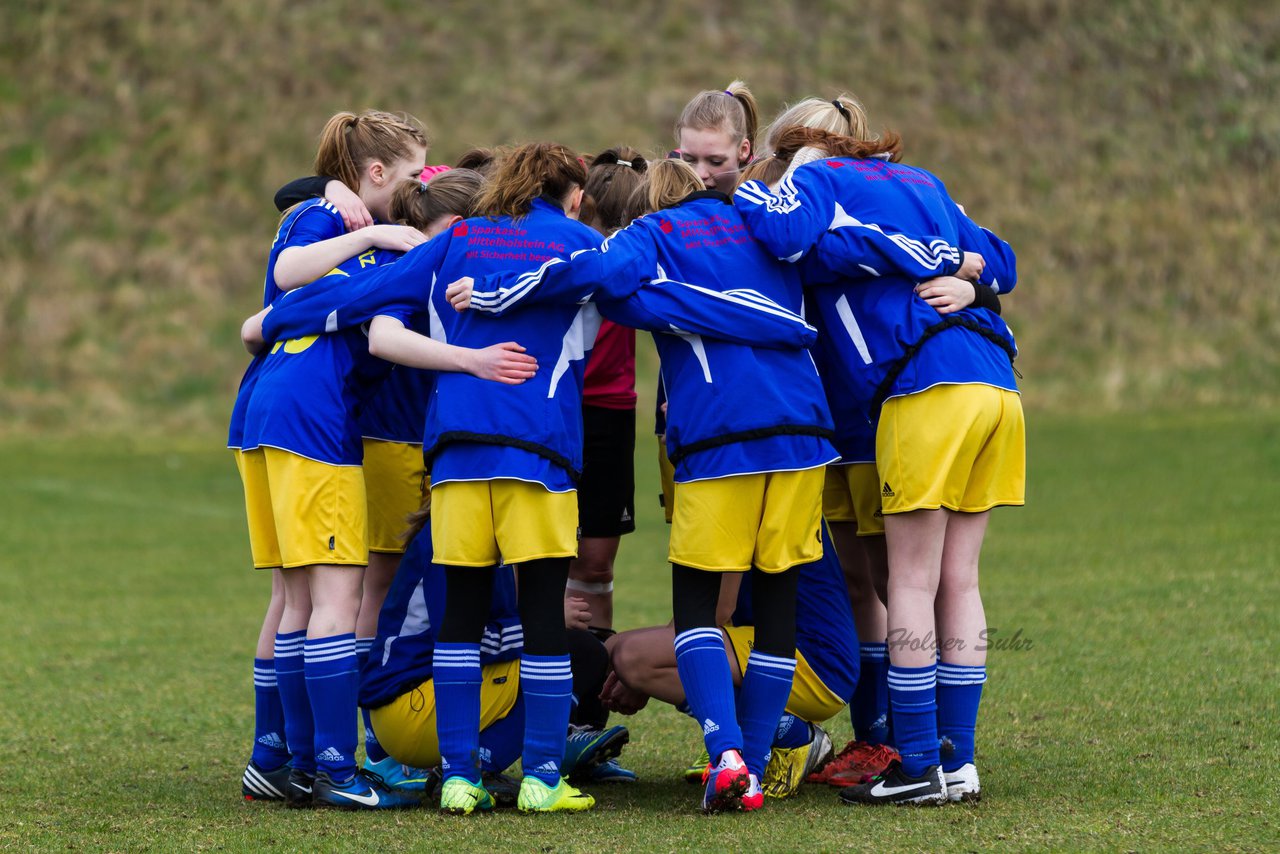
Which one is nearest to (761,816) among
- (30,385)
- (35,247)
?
(30,385)

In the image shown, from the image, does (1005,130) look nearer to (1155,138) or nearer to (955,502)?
(1155,138)

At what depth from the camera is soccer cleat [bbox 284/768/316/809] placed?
464 centimetres

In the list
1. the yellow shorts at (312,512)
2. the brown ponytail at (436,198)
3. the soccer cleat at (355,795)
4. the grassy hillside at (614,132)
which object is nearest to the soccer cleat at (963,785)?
the soccer cleat at (355,795)

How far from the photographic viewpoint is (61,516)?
1295cm

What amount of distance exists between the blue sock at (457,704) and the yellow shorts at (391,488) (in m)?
0.82

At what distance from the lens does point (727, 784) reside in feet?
13.9

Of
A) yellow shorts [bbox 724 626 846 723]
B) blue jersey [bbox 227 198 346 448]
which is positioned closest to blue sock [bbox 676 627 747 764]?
yellow shorts [bbox 724 626 846 723]

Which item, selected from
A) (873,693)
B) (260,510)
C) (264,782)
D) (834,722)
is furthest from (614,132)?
(264,782)

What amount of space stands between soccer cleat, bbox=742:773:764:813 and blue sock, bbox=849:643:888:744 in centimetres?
87

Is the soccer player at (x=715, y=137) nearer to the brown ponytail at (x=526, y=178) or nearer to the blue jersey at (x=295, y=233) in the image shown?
the brown ponytail at (x=526, y=178)

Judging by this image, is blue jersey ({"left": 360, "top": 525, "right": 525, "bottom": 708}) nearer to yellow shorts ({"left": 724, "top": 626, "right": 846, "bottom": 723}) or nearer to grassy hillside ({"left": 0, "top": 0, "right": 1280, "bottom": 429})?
yellow shorts ({"left": 724, "top": 626, "right": 846, "bottom": 723})

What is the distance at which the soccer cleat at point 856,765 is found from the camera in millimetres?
4863

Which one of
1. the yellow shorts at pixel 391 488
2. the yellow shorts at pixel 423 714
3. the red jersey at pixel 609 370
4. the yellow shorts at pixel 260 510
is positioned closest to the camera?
the yellow shorts at pixel 423 714

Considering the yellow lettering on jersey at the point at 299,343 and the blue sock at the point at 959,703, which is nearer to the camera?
the blue sock at the point at 959,703
